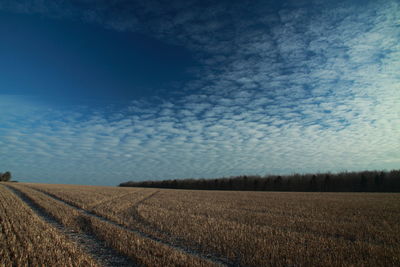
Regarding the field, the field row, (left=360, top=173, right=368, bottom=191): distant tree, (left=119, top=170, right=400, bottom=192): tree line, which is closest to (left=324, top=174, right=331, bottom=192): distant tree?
(left=119, top=170, right=400, bottom=192): tree line

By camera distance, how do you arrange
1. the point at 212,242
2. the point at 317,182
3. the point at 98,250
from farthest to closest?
the point at 317,182
the point at 212,242
the point at 98,250

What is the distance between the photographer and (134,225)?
9367mm

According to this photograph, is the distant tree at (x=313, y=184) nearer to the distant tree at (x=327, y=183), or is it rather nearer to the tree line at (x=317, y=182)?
the tree line at (x=317, y=182)

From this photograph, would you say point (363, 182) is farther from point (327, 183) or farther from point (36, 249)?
point (36, 249)

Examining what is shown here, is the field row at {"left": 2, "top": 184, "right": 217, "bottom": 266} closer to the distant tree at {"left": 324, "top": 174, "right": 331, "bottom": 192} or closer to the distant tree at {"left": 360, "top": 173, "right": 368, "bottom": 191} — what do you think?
the distant tree at {"left": 360, "top": 173, "right": 368, "bottom": 191}

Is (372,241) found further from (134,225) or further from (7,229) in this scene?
(7,229)

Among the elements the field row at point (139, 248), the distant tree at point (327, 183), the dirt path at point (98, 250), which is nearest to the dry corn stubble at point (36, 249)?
the dirt path at point (98, 250)

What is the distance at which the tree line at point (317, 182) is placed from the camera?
1496 inches

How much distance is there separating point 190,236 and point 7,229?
632cm

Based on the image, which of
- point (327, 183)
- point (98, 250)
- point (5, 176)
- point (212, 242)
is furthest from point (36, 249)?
point (5, 176)

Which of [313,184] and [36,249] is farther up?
[313,184]

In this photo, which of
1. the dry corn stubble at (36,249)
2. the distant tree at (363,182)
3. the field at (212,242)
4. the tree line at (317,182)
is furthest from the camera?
the distant tree at (363,182)

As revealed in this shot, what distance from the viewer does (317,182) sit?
44969mm

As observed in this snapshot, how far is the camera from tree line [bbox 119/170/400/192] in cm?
3800
